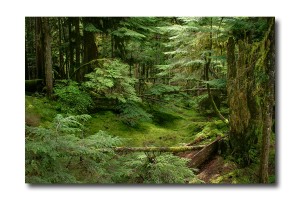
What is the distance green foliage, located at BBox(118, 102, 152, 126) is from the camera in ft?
14.1

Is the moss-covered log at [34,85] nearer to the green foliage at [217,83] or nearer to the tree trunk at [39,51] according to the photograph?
the tree trunk at [39,51]

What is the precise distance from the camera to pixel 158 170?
386 centimetres

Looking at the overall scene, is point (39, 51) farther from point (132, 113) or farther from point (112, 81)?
point (132, 113)

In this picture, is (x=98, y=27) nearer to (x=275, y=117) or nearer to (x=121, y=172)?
(x=121, y=172)

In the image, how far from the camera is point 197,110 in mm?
4355

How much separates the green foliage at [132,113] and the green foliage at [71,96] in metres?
0.53

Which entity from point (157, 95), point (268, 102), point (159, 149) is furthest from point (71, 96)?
point (268, 102)

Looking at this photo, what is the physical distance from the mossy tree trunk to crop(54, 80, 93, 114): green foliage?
1.88m

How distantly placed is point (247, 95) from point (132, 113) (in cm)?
150

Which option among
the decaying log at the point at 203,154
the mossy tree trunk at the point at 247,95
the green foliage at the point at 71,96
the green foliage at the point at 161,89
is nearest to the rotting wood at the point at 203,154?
the decaying log at the point at 203,154

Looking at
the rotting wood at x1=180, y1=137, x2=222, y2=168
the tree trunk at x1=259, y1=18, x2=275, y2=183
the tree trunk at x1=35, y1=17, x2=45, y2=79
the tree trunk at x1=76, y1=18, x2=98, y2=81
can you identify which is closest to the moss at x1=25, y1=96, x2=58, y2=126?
the tree trunk at x1=35, y1=17, x2=45, y2=79

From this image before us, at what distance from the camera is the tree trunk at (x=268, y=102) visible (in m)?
4.01

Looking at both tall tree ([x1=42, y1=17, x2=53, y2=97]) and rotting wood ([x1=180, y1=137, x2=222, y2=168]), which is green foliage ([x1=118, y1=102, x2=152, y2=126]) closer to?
rotting wood ([x1=180, y1=137, x2=222, y2=168])
